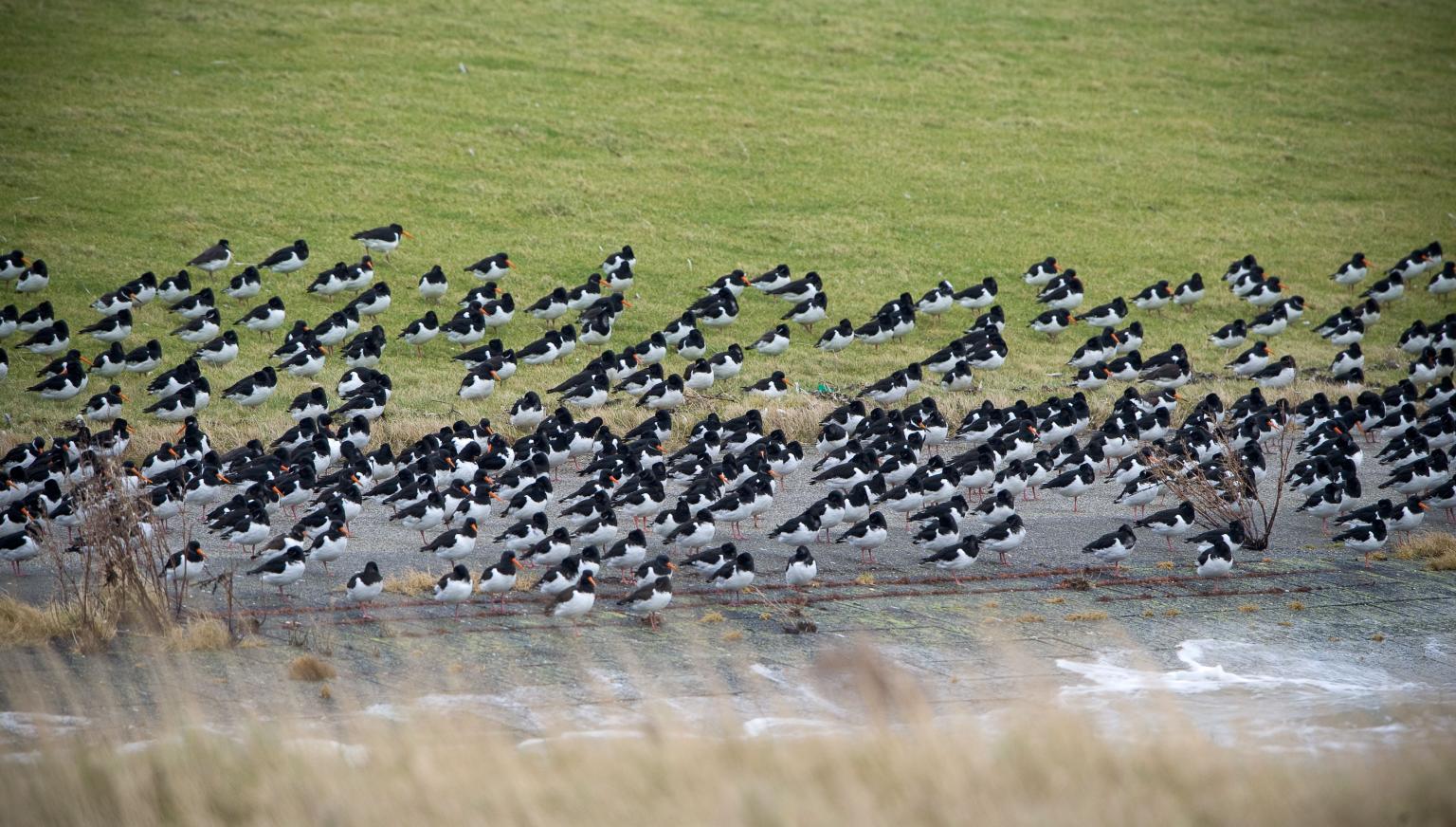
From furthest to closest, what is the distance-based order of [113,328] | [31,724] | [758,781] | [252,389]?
[113,328] < [252,389] < [31,724] < [758,781]

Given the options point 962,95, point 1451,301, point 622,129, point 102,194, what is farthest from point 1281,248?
point 102,194

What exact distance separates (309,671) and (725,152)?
3821 cm

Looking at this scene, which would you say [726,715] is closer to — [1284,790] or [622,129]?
[1284,790]

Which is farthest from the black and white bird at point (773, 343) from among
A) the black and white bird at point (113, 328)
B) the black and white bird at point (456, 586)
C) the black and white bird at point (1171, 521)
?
the black and white bird at point (456, 586)

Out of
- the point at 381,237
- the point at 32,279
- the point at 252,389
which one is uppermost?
the point at 381,237

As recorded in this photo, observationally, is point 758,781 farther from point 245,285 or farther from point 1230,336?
point 1230,336

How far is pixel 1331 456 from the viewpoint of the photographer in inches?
973

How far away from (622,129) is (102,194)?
18.3 m

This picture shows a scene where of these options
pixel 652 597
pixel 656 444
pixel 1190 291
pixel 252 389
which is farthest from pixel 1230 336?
pixel 252 389

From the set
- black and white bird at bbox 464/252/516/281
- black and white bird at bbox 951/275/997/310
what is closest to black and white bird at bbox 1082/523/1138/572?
black and white bird at bbox 951/275/997/310

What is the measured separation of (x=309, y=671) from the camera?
562 inches

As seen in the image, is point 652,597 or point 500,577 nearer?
point 652,597

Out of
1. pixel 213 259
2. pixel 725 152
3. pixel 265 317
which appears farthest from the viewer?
pixel 725 152

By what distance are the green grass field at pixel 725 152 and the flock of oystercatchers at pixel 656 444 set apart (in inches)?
35.0
